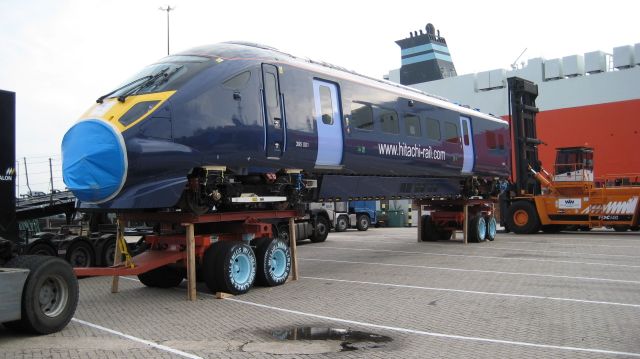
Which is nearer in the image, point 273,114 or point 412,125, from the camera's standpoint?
point 273,114

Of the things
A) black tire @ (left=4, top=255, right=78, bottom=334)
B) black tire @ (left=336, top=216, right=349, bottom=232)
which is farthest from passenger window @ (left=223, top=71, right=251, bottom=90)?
black tire @ (left=336, top=216, right=349, bottom=232)

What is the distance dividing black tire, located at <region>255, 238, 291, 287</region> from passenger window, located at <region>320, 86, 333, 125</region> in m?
2.58

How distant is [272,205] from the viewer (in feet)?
36.9

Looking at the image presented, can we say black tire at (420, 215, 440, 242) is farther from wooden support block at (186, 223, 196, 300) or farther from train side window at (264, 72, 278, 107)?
wooden support block at (186, 223, 196, 300)

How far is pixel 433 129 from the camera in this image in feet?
52.2

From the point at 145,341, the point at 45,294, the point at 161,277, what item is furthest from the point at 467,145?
the point at 45,294

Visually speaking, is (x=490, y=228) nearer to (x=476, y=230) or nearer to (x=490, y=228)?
(x=490, y=228)

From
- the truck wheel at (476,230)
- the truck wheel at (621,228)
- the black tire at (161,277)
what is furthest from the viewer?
the truck wheel at (621,228)

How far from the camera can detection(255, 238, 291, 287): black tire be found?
10.6m

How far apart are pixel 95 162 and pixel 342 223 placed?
2106 centimetres

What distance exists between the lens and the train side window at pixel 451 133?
16706mm

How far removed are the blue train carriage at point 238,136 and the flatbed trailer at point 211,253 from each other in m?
0.39

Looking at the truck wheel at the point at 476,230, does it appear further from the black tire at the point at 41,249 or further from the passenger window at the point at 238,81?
the black tire at the point at 41,249

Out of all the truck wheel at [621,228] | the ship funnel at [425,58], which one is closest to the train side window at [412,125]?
the truck wheel at [621,228]
